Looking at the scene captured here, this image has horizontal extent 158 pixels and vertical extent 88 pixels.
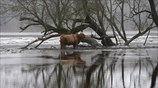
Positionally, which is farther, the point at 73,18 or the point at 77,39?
the point at 73,18

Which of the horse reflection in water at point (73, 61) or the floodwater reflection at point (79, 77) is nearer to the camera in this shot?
the floodwater reflection at point (79, 77)

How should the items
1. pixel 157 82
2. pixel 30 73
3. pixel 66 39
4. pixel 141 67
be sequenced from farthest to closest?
1. pixel 66 39
2. pixel 141 67
3. pixel 30 73
4. pixel 157 82

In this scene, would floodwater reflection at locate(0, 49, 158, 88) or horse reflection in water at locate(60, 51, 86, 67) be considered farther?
horse reflection in water at locate(60, 51, 86, 67)

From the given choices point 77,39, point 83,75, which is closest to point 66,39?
point 77,39

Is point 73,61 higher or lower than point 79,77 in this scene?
higher

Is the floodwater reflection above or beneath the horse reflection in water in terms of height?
beneath

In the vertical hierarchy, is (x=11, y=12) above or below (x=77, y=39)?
above

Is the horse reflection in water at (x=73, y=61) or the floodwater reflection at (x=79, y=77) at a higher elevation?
the horse reflection in water at (x=73, y=61)

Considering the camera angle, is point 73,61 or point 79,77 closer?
point 79,77

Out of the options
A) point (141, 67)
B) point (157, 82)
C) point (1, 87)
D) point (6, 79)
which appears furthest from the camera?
point (141, 67)

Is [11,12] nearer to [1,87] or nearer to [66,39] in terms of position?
[66,39]

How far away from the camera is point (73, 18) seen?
35219 millimetres

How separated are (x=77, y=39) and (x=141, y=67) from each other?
1362 cm

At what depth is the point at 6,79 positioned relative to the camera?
12.4 meters
